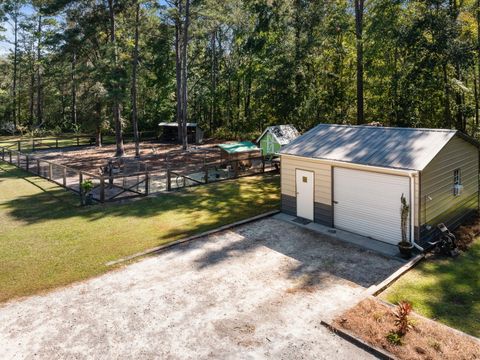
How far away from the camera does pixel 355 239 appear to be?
38.0 feet

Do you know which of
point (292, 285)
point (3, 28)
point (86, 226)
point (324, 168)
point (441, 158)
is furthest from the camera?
point (3, 28)

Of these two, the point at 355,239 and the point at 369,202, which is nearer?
the point at 369,202

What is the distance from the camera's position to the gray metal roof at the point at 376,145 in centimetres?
1076

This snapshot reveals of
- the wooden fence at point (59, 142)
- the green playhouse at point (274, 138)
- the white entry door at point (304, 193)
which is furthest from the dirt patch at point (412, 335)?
the wooden fence at point (59, 142)

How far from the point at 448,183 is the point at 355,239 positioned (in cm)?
348

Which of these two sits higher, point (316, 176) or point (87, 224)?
point (316, 176)

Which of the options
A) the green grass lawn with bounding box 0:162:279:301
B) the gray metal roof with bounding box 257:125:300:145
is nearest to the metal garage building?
the green grass lawn with bounding box 0:162:279:301

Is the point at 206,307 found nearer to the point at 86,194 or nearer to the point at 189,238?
the point at 189,238

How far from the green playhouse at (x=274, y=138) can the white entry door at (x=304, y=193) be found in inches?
451

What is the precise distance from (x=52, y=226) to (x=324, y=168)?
9.72 metres

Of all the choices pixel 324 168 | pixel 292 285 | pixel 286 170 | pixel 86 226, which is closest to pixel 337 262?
pixel 292 285

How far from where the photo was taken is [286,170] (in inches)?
536

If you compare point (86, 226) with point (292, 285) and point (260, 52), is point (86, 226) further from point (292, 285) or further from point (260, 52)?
point (260, 52)

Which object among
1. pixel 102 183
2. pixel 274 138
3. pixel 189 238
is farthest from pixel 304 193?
pixel 274 138
